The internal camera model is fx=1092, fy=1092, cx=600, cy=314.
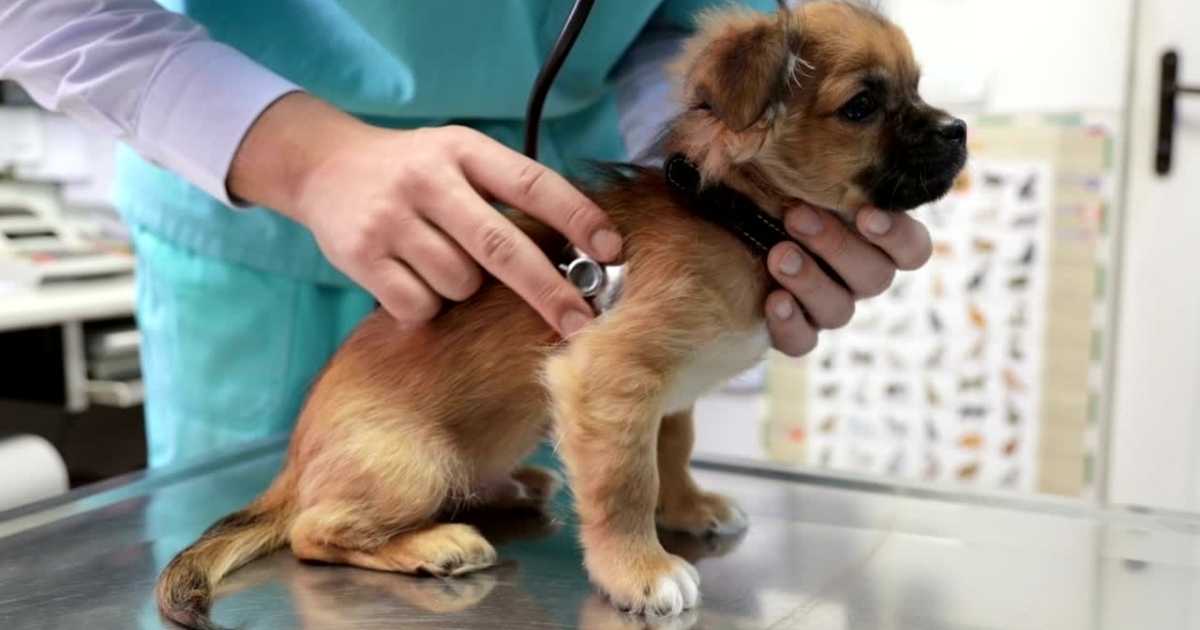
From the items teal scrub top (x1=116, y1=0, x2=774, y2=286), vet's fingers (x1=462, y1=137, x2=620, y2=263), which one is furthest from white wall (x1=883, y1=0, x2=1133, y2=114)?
vet's fingers (x1=462, y1=137, x2=620, y2=263)

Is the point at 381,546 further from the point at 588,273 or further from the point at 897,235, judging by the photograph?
the point at 897,235

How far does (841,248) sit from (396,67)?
0.52 meters

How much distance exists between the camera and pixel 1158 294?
8.32 ft

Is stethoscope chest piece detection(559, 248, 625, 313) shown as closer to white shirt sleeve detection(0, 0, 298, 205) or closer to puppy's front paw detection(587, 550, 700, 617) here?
puppy's front paw detection(587, 550, 700, 617)

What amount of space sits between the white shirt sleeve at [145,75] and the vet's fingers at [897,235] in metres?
0.54

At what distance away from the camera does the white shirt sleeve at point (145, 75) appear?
101 cm

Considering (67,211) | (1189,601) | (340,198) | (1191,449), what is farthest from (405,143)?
(67,211)

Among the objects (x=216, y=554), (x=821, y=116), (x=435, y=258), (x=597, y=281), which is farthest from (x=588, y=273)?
(x=216, y=554)

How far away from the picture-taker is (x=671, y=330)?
A: 884 millimetres

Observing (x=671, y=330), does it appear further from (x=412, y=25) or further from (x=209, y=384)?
(x=209, y=384)

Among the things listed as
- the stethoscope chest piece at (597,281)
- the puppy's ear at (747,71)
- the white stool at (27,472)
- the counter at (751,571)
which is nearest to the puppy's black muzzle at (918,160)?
the puppy's ear at (747,71)

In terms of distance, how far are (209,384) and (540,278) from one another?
2.00 feet

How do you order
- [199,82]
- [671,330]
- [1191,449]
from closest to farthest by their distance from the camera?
[671,330] < [199,82] < [1191,449]

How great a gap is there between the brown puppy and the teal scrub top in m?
0.24
